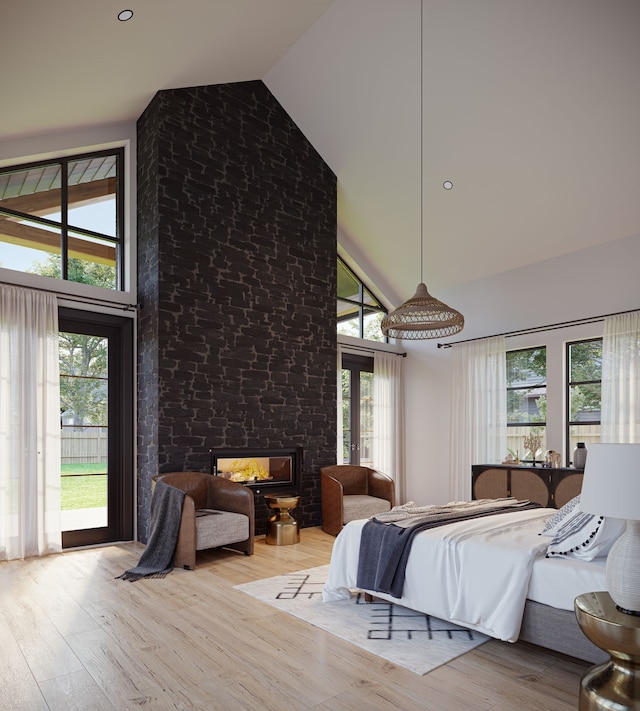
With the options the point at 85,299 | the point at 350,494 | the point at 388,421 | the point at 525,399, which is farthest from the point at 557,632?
the point at 388,421

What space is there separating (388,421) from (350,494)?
1.90 meters

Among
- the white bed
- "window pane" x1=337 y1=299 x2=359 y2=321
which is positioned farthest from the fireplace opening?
the white bed

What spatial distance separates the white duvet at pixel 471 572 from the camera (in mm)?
3014

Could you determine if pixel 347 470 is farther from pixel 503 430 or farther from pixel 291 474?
pixel 503 430

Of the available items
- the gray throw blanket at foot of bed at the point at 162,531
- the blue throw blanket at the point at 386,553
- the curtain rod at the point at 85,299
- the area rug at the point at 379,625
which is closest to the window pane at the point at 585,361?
the blue throw blanket at the point at 386,553

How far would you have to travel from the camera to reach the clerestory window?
27.3ft

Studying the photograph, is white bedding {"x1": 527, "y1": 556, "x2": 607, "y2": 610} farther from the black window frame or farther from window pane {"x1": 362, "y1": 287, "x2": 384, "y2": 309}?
window pane {"x1": 362, "y1": 287, "x2": 384, "y2": 309}

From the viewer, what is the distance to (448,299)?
8.16 metres

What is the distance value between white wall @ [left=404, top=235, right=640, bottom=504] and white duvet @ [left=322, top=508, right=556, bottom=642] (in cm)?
340

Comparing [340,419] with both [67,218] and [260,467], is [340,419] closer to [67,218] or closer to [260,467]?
[260,467]

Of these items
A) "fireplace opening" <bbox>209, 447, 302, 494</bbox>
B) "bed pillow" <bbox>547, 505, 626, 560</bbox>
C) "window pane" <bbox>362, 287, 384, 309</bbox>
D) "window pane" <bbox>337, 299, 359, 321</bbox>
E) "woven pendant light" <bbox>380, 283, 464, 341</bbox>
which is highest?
"window pane" <bbox>362, 287, 384, 309</bbox>

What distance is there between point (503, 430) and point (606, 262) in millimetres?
2315

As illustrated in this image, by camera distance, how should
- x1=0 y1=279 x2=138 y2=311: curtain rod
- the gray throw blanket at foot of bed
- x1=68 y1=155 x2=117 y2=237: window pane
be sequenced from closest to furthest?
the gray throw blanket at foot of bed
x1=0 y1=279 x2=138 y2=311: curtain rod
x1=68 y1=155 x2=117 y2=237: window pane

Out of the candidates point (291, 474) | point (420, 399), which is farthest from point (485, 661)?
point (420, 399)
